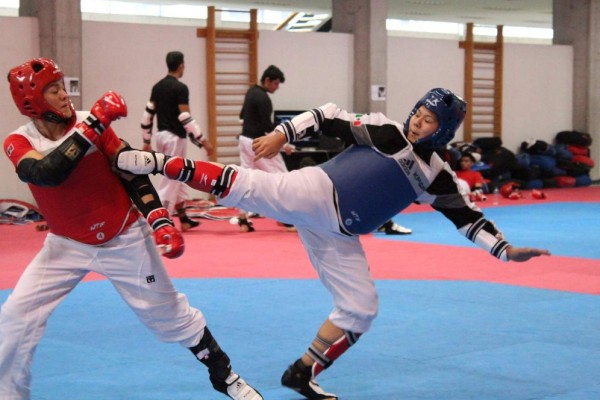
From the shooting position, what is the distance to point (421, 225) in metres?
13.0

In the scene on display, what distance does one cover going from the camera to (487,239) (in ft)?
16.0

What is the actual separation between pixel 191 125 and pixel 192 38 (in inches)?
209

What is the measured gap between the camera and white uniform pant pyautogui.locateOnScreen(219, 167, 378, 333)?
447 cm

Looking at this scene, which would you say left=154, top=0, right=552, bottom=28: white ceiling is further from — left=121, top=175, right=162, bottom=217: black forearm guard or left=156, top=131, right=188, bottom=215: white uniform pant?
left=121, top=175, right=162, bottom=217: black forearm guard

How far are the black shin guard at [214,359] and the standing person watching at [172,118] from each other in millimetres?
6791

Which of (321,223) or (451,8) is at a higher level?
(451,8)

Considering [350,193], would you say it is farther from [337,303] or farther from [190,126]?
[190,126]

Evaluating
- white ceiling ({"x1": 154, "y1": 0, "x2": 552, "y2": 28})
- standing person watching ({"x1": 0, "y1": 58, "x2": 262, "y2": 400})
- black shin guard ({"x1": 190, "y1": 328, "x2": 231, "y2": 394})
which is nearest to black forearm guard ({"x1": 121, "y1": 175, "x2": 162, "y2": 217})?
standing person watching ({"x1": 0, "y1": 58, "x2": 262, "y2": 400})

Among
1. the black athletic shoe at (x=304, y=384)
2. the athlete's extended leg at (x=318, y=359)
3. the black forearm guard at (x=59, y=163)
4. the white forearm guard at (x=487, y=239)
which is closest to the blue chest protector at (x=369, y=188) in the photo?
the white forearm guard at (x=487, y=239)

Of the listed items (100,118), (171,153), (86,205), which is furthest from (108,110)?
(171,153)

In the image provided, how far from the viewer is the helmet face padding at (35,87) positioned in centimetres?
420

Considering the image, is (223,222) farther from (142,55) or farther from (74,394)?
(74,394)

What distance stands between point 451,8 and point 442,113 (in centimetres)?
2148

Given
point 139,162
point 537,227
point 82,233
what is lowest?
point 537,227
